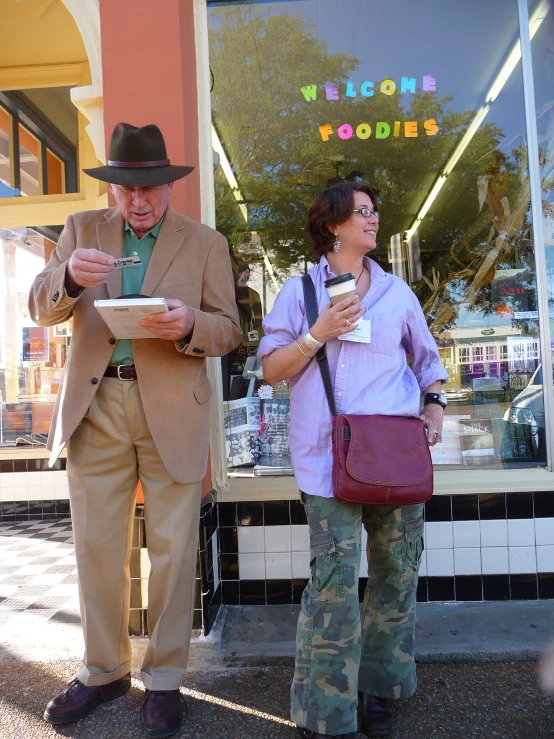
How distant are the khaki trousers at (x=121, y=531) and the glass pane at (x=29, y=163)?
4066 mm

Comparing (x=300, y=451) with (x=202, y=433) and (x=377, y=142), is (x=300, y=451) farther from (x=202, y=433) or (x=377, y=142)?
(x=377, y=142)

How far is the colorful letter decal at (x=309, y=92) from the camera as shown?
3916 mm

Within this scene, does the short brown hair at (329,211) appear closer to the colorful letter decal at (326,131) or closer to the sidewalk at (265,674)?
the sidewalk at (265,674)

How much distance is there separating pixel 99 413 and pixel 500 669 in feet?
6.71

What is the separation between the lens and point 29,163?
5.36 meters

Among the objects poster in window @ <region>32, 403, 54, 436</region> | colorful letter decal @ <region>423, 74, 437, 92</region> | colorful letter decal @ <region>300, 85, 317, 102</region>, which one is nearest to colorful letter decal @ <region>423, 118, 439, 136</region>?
colorful letter decal @ <region>423, 74, 437, 92</region>

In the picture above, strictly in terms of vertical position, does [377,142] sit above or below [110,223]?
above

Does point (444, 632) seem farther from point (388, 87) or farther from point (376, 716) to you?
point (388, 87)

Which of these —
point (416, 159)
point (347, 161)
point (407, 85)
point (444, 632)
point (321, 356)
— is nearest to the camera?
point (321, 356)

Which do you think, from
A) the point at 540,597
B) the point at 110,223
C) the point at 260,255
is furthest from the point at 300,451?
the point at 260,255

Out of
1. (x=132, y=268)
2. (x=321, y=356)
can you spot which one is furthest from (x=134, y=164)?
(x=321, y=356)

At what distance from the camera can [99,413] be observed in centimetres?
211

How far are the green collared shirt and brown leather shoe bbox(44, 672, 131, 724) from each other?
1.29m

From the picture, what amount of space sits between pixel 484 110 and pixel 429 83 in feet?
1.45
